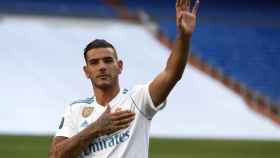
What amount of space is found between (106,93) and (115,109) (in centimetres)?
13

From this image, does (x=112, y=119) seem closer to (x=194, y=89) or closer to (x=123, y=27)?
(x=194, y=89)

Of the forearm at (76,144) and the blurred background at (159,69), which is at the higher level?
the forearm at (76,144)

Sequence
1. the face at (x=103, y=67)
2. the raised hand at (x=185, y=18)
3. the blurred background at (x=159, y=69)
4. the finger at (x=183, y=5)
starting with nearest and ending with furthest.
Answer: the raised hand at (x=185, y=18)
the finger at (x=183, y=5)
the face at (x=103, y=67)
the blurred background at (x=159, y=69)

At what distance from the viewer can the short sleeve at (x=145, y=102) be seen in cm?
438

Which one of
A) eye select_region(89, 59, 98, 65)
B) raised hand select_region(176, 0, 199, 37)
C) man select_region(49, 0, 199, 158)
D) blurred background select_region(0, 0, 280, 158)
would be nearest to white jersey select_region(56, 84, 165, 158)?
man select_region(49, 0, 199, 158)

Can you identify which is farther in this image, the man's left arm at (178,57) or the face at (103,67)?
the face at (103,67)

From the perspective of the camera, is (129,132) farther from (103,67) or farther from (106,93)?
(103,67)

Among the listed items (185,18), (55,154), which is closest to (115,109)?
(55,154)

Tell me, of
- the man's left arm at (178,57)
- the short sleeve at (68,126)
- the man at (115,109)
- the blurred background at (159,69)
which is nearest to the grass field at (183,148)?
the blurred background at (159,69)

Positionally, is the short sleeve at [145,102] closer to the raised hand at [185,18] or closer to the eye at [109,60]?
the eye at [109,60]

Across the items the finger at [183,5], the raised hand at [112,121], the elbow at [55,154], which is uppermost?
the finger at [183,5]

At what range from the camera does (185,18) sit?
428 cm

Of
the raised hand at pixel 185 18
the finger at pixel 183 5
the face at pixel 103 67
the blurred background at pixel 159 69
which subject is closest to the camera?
the raised hand at pixel 185 18

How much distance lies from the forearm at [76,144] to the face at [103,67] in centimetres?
27
